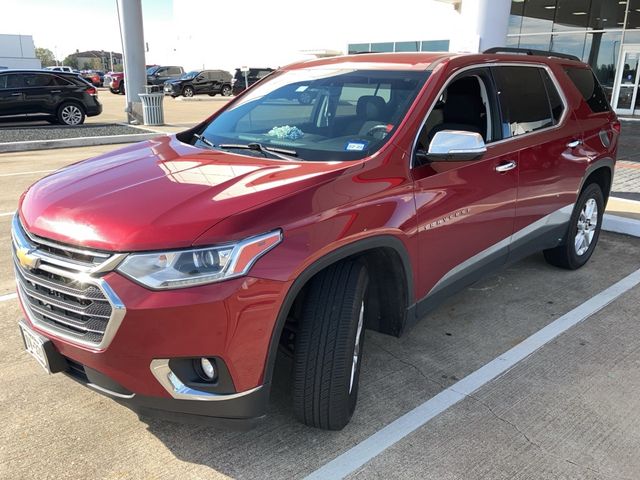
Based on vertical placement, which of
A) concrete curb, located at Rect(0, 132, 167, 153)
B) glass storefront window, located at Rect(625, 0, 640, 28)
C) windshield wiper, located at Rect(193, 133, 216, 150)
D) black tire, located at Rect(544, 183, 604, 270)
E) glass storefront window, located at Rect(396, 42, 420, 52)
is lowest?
concrete curb, located at Rect(0, 132, 167, 153)

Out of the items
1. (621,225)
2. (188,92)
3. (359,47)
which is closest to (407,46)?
(359,47)

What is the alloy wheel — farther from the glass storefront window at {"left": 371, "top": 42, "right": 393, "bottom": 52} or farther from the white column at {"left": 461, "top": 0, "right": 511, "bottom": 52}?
the glass storefront window at {"left": 371, "top": 42, "right": 393, "bottom": 52}

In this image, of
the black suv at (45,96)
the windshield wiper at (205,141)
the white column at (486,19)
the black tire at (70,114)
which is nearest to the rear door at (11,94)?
the black suv at (45,96)

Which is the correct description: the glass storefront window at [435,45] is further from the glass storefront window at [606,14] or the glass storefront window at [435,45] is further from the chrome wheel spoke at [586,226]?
the chrome wheel spoke at [586,226]

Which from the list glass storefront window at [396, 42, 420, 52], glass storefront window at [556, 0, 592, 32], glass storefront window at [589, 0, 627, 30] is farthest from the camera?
glass storefront window at [396, 42, 420, 52]

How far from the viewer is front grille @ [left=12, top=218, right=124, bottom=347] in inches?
84.8

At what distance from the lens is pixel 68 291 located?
2264 millimetres

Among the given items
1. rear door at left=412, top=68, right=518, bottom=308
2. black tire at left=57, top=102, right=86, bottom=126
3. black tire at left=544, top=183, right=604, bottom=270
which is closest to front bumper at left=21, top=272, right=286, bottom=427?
rear door at left=412, top=68, right=518, bottom=308

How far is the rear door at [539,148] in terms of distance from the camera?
3879 millimetres

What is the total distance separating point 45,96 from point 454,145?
1547 centimetres

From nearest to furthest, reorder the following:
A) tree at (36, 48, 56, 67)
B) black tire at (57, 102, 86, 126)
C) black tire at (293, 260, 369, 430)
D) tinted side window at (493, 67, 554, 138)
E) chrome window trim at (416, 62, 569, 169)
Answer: black tire at (293, 260, 369, 430) → chrome window trim at (416, 62, 569, 169) → tinted side window at (493, 67, 554, 138) → black tire at (57, 102, 86, 126) → tree at (36, 48, 56, 67)

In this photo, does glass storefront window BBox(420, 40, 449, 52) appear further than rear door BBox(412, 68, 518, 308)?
Yes

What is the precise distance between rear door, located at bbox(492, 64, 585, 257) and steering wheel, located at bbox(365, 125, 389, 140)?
1.14 metres

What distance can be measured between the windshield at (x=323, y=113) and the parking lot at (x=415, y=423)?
1.36 meters
